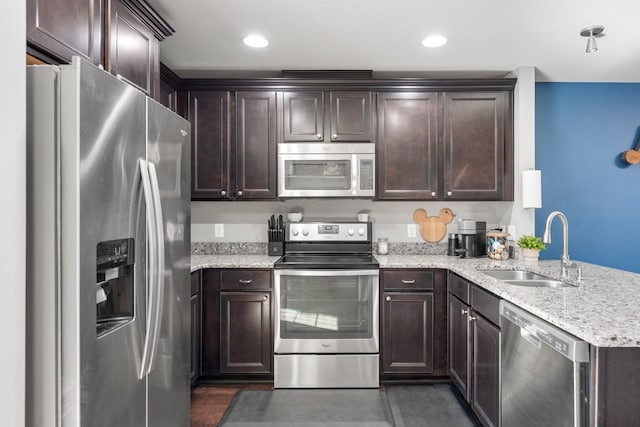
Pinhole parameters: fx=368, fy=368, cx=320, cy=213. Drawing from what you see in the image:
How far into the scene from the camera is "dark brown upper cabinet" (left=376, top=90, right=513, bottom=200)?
9.75 ft

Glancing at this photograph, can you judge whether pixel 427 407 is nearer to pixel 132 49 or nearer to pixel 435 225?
pixel 435 225

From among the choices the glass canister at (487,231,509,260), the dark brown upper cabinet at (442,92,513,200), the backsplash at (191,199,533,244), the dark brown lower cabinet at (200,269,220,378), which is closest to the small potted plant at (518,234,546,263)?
the glass canister at (487,231,509,260)

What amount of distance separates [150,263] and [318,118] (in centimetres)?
200

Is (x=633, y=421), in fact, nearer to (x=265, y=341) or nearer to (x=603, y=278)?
(x=603, y=278)

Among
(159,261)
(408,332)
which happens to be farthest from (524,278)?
(159,261)

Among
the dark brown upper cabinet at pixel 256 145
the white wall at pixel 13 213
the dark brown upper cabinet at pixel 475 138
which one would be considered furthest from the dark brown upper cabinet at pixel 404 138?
the white wall at pixel 13 213

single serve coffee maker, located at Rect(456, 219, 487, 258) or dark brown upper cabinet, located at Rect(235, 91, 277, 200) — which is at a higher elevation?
dark brown upper cabinet, located at Rect(235, 91, 277, 200)

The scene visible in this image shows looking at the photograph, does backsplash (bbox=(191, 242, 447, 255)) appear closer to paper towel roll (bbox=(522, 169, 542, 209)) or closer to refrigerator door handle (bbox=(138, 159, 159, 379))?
paper towel roll (bbox=(522, 169, 542, 209))

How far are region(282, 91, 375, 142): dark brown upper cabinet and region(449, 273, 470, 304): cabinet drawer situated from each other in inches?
48.5

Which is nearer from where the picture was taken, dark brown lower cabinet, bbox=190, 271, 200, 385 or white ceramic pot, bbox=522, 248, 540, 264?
dark brown lower cabinet, bbox=190, 271, 200, 385

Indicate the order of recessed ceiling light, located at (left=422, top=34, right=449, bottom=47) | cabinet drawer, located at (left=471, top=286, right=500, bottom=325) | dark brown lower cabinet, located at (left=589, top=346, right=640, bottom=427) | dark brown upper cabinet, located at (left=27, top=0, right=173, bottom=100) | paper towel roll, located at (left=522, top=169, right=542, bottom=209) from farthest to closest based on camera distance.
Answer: paper towel roll, located at (left=522, top=169, right=542, bottom=209)
recessed ceiling light, located at (left=422, top=34, right=449, bottom=47)
cabinet drawer, located at (left=471, top=286, right=500, bottom=325)
dark brown upper cabinet, located at (left=27, top=0, right=173, bottom=100)
dark brown lower cabinet, located at (left=589, top=346, right=640, bottom=427)

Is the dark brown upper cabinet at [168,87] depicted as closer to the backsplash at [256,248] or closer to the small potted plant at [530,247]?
the backsplash at [256,248]

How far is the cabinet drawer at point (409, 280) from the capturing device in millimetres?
2688

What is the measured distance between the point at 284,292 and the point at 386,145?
4.62 feet
